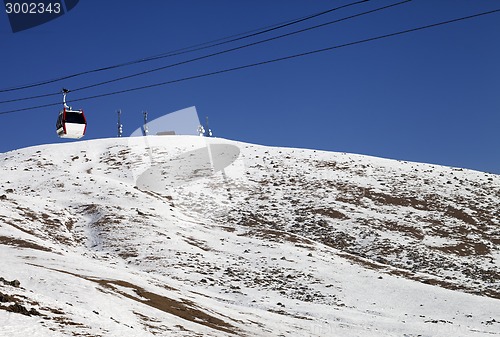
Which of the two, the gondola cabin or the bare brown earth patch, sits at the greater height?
the gondola cabin

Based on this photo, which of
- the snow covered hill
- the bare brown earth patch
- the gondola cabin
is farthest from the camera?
the gondola cabin

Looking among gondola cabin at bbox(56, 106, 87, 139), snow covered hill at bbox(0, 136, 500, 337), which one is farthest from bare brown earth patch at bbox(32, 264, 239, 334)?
gondola cabin at bbox(56, 106, 87, 139)

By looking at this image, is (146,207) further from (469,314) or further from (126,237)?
(469,314)

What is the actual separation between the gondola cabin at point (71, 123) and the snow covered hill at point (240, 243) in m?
6.34

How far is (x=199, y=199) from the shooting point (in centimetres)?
6431

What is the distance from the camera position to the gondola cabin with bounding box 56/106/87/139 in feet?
83.5

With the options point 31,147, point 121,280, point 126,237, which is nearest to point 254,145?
point 31,147

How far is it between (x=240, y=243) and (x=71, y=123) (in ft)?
80.5

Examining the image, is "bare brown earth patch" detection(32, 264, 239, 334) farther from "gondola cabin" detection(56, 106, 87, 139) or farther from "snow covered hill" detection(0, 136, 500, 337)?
"gondola cabin" detection(56, 106, 87, 139)

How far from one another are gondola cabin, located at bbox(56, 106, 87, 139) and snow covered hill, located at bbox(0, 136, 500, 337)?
20.8 feet

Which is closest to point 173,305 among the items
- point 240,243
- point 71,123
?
point 71,123

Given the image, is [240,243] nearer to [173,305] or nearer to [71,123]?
[173,305]

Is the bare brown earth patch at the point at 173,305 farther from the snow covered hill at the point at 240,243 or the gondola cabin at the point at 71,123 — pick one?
the gondola cabin at the point at 71,123

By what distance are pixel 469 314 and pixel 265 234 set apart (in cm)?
2278
